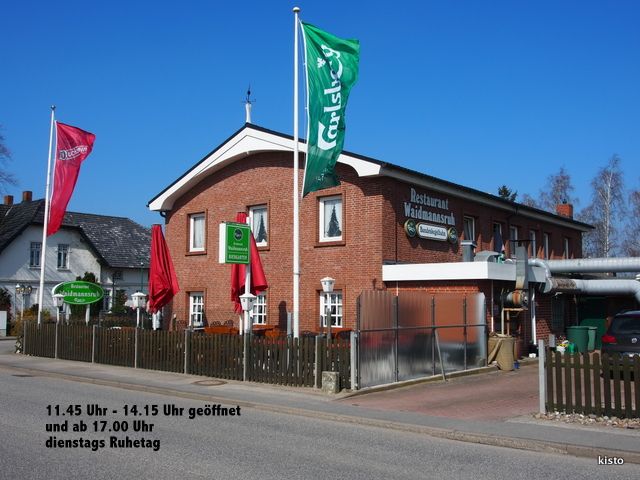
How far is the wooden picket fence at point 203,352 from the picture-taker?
1444 centimetres

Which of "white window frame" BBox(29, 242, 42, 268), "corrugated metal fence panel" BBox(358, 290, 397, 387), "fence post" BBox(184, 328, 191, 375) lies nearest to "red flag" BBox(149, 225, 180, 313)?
"fence post" BBox(184, 328, 191, 375)

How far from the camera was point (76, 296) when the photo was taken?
2192 centimetres

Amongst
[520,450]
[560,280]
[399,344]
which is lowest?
[520,450]

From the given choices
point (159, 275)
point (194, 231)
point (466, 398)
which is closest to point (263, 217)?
point (194, 231)

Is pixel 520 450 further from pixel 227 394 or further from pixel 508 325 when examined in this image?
pixel 508 325

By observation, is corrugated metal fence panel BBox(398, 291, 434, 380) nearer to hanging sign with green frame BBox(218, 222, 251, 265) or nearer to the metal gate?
the metal gate

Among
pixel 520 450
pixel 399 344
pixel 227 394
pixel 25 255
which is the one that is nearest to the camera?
pixel 520 450

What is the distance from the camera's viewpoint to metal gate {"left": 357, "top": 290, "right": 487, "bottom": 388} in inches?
570

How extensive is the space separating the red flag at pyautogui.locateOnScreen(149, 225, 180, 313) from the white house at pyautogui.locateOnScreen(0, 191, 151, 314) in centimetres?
2531

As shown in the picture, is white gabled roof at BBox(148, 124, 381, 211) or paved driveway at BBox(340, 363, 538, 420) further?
white gabled roof at BBox(148, 124, 381, 211)

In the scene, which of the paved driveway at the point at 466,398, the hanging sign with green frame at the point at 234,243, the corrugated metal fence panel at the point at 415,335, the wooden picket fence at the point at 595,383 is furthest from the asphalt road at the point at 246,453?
the hanging sign with green frame at the point at 234,243

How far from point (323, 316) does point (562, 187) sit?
1591 inches

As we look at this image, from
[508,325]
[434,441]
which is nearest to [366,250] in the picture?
[508,325]

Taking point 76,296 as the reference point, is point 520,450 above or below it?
below
